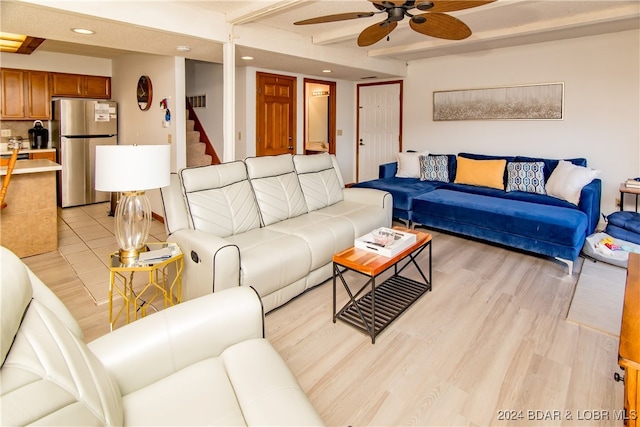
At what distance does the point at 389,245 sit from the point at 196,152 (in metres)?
4.31

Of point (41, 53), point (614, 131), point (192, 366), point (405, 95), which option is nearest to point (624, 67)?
point (614, 131)

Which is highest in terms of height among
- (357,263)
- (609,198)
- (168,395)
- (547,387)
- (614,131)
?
(614,131)

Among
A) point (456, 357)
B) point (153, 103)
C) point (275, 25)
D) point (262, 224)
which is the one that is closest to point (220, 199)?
point (262, 224)

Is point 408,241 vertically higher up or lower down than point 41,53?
lower down

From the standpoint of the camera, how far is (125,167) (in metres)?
2.08

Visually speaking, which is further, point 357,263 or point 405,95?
point 405,95

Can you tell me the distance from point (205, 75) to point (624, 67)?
5680 millimetres

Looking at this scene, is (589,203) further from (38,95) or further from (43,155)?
(38,95)

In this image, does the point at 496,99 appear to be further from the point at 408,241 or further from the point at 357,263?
the point at 357,263

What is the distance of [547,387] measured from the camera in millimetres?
1952

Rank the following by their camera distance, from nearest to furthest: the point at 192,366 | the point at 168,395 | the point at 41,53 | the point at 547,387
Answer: the point at 168,395
the point at 192,366
the point at 547,387
the point at 41,53

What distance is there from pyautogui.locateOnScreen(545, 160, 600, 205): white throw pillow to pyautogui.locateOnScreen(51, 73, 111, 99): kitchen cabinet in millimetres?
6978

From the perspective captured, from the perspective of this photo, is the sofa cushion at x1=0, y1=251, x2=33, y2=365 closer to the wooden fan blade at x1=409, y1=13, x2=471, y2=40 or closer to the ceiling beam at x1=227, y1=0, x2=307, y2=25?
the wooden fan blade at x1=409, y1=13, x2=471, y2=40

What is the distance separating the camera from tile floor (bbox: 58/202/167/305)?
322 cm
